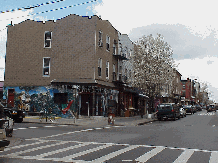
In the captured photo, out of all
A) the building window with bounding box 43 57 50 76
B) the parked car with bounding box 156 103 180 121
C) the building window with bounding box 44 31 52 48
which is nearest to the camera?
the building window with bounding box 43 57 50 76

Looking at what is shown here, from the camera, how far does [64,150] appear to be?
9.38 meters

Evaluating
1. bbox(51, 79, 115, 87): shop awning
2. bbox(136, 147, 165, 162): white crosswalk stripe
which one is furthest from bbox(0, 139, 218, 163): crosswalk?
bbox(51, 79, 115, 87): shop awning

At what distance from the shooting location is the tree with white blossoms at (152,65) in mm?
33156

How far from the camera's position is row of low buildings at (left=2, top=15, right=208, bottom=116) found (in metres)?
28.8

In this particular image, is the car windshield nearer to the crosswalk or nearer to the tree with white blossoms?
the tree with white blossoms

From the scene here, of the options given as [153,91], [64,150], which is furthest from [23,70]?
[64,150]

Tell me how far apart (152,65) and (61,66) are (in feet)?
36.7

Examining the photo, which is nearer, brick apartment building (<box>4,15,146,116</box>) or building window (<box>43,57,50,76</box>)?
brick apartment building (<box>4,15,146,116</box>)

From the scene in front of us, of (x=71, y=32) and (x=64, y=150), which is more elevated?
(x=71, y=32)

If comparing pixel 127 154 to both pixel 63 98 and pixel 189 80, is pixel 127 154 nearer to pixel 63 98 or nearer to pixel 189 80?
pixel 63 98

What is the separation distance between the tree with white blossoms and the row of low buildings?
13.4ft

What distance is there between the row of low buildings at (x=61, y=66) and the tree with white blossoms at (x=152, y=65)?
13.4 ft

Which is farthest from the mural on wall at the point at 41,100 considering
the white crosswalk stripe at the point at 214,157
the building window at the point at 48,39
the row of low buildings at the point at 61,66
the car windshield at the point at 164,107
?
the white crosswalk stripe at the point at 214,157

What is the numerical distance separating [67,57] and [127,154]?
21.8m
